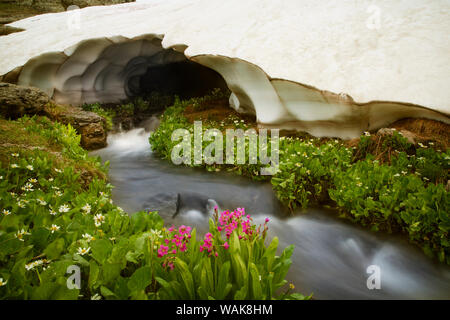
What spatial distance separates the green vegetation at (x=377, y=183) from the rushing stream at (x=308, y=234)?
0.21 meters

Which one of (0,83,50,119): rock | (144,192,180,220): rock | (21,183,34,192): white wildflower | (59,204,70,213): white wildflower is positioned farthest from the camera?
(0,83,50,119): rock

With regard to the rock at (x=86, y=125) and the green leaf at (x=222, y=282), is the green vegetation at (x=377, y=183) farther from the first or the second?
the rock at (x=86, y=125)

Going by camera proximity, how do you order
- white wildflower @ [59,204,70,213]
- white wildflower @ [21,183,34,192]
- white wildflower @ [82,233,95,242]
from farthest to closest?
1. white wildflower @ [21,183,34,192]
2. white wildflower @ [59,204,70,213]
3. white wildflower @ [82,233,95,242]

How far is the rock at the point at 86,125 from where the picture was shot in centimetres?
730

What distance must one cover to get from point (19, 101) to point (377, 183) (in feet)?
26.0

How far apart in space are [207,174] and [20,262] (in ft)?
14.1

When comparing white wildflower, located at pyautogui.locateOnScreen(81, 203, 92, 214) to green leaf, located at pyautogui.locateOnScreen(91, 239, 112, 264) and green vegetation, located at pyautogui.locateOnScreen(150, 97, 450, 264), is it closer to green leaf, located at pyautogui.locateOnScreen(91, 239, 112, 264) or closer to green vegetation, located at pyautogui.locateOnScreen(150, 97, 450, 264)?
green leaf, located at pyautogui.locateOnScreen(91, 239, 112, 264)

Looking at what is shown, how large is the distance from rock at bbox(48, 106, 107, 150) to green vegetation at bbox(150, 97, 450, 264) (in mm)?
3832

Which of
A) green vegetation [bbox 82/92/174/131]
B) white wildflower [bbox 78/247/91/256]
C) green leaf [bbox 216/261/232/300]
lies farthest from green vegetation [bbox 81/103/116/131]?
green leaf [bbox 216/261/232/300]

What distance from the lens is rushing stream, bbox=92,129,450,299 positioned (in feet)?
9.20

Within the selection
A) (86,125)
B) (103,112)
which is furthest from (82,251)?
(103,112)

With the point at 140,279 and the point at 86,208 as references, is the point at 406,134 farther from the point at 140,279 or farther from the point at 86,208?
the point at 86,208
